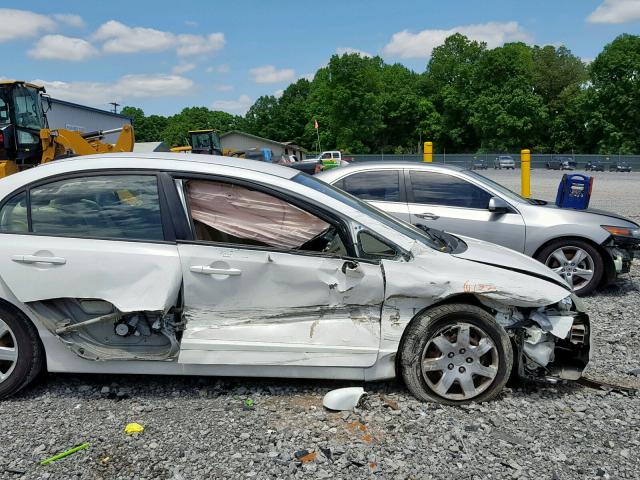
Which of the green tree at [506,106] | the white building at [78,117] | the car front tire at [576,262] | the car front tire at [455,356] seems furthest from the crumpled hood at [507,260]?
the green tree at [506,106]

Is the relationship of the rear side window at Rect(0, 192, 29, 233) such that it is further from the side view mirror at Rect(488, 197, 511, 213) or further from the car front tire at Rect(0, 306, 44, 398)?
the side view mirror at Rect(488, 197, 511, 213)

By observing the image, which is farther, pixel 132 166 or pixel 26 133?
pixel 26 133

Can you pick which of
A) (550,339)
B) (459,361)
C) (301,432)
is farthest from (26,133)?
(550,339)

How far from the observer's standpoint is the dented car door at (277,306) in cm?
354

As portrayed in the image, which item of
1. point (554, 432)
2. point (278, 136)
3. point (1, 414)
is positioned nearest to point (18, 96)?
point (1, 414)

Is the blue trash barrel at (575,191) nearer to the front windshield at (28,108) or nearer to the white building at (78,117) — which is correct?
the front windshield at (28,108)

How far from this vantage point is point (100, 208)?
12.4 ft

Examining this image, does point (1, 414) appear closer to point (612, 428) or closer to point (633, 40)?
point (612, 428)

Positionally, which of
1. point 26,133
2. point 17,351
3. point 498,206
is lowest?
point 17,351

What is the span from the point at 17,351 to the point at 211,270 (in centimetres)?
141

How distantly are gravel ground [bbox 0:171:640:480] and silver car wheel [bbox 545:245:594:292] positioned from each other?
2477 mm

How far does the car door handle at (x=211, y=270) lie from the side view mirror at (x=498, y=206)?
3.99 meters

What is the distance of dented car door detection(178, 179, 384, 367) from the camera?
354cm

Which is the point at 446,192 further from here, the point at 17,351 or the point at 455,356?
the point at 17,351
